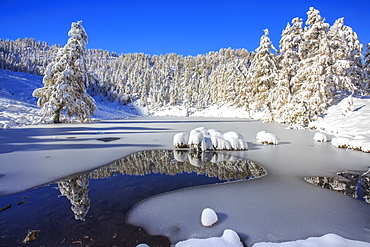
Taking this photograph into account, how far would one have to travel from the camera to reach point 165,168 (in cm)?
655

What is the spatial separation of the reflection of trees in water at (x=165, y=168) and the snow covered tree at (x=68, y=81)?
1793 cm

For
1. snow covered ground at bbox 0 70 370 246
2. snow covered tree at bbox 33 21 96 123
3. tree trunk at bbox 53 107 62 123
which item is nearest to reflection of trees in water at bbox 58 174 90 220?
snow covered ground at bbox 0 70 370 246

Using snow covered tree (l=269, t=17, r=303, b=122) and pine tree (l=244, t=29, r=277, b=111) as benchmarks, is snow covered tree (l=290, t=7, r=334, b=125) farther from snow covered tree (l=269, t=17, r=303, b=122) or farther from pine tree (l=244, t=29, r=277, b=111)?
pine tree (l=244, t=29, r=277, b=111)

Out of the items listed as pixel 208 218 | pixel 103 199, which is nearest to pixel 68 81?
pixel 103 199

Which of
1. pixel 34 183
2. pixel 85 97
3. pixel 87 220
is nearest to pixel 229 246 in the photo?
pixel 87 220

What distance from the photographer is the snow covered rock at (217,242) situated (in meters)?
2.58

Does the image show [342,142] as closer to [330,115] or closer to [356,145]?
[356,145]

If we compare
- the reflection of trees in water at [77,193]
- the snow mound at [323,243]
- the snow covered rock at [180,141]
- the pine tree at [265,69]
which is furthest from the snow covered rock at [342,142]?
the pine tree at [265,69]

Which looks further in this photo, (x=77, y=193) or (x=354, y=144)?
(x=354, y=144)

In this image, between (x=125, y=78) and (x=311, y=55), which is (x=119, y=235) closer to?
(x=311, y=55)

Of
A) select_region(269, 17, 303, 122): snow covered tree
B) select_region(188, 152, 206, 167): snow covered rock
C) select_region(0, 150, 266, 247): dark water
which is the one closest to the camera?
select_region(0, 150, 266, 247): dark water

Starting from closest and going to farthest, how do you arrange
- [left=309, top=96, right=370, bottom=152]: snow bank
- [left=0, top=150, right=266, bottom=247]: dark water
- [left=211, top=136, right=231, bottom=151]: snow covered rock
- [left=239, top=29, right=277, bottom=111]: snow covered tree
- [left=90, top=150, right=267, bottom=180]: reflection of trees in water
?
[left=0, top=150, right=266, bottom=247]: dark water < [left=90, top=150, right=267, bottom=180]: reflection of trees in water < [left=211, top=136, right=231, bottom=151]: snow covered rock < [left=309, top=96, right=370, bottom=152]: snow bank < [left=239, top=29, right=277, bottom=111]: snow covered tree

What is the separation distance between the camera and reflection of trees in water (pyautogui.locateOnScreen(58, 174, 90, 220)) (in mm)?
3694

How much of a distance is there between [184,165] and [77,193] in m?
3.49
